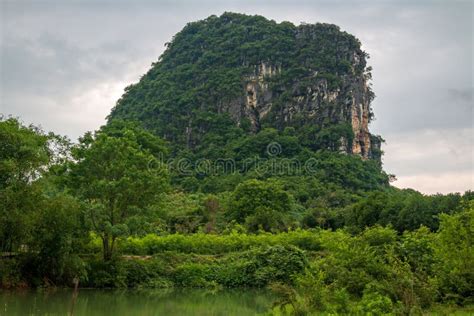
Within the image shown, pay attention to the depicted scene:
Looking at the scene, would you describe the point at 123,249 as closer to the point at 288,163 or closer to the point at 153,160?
the point at 153,160

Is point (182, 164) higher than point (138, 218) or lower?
higher

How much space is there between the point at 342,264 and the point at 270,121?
6994 cm

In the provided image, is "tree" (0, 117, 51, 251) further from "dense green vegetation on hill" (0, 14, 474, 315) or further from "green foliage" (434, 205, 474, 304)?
"green foliage" (434, 205, 474, 304)

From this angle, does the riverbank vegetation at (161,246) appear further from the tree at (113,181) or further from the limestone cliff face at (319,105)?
the limestone cliff face at (319,105)

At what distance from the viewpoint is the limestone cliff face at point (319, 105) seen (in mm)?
85188

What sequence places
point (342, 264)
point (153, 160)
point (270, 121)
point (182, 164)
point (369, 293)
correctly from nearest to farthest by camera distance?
point (369, 293)
point (342, 264)
point (153, 160)
point (182, 164)
point (270, 121)

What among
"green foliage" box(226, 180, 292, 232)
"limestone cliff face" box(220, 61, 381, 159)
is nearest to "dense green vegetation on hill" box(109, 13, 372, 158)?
"limestone cliff face" box(220, 61, 381, 159)

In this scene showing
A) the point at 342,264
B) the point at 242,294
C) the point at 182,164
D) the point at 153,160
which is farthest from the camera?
the point at 182,164

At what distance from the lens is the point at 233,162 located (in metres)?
76.0

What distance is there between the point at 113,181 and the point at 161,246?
6228 millimetres

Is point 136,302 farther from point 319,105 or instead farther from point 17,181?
point 319,105

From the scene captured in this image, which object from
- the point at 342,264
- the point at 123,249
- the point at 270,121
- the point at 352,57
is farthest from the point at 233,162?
the point at 342,264

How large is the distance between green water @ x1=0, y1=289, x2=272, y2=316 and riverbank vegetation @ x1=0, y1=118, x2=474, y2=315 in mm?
1479

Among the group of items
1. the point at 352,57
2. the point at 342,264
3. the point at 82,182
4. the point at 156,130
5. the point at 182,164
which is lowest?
the point at 342,264
